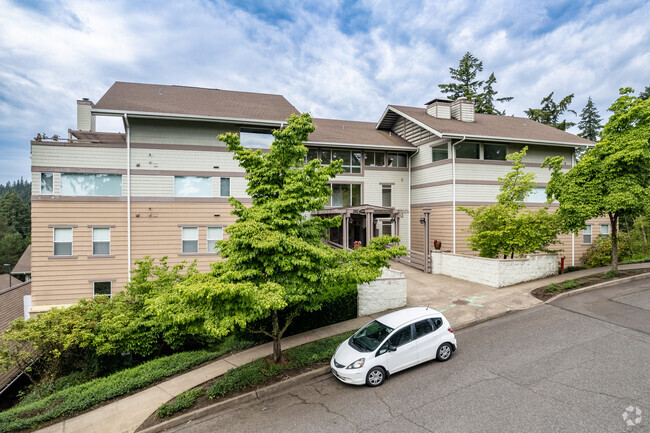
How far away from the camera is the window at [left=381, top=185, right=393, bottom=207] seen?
76.4ft

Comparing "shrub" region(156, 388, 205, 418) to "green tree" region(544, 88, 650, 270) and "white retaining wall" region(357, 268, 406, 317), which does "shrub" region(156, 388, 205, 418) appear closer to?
"white retaining wall" region(357, 268, 406, 317)

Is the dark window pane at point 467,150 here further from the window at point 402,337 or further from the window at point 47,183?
the window at point 47,183

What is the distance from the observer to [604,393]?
22.1 ft

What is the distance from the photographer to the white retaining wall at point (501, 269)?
15.3 m

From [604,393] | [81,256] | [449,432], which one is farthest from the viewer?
[81,256]

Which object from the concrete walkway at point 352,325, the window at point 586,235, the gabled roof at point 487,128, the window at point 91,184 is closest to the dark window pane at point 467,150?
the gabled roof at point 487,128

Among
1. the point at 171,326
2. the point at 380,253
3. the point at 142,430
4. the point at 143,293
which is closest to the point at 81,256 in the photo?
the point at 143,293

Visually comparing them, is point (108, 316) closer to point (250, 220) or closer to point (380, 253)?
point (250, 220)

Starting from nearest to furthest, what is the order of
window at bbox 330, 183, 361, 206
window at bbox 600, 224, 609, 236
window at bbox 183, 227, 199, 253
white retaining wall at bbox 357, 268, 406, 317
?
white retaining wall at bbox 357, 268, 406, 317 < window at bbox 183, 227, 199, 253 < window at bbox 330, 183, 361, 206 < window at bbox 600, 224, 609, 236

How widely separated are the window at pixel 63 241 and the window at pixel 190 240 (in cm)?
519

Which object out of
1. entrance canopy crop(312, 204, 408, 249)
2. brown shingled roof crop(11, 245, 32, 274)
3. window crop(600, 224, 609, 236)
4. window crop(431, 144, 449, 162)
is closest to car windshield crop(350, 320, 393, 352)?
entrance canopy crop(312, 204, 408, 249)

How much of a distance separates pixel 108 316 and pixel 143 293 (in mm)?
1216

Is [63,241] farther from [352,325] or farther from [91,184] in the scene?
[352,325]

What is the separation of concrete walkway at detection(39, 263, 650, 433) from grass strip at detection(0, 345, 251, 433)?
28 cm
